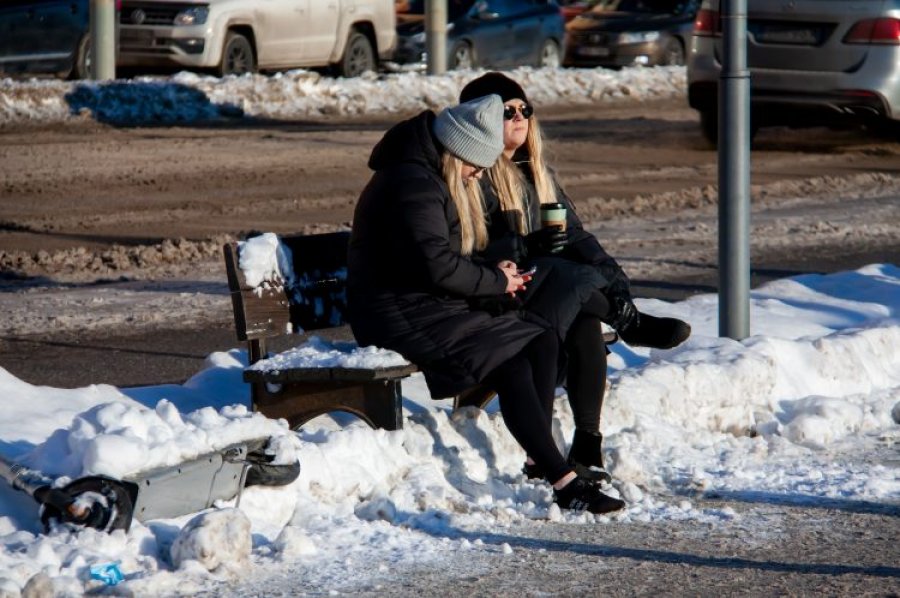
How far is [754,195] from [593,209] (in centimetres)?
162

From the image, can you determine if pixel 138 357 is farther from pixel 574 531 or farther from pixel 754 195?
pixel 754 195

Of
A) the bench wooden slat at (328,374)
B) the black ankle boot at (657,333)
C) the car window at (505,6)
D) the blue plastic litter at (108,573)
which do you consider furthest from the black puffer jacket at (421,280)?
the car window at (505,6)

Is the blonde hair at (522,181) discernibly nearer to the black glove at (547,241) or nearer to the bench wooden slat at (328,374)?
the black glove at (547,241)

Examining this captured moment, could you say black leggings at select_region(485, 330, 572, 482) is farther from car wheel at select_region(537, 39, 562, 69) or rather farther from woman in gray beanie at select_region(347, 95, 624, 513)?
car wheel at select_region(537, 39, 562, 69)

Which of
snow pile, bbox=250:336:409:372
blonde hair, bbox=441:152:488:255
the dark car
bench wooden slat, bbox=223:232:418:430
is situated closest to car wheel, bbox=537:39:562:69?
the dark car

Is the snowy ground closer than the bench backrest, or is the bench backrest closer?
the snowy ground

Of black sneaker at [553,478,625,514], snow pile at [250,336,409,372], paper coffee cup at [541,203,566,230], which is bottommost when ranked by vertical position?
black sneaker at [553,478,625,514]

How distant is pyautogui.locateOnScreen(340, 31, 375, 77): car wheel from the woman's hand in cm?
1600

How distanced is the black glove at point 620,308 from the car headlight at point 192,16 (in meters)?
13.3

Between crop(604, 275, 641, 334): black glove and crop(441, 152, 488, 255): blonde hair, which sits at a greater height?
crop(441, 152, 488, 255): blonde hair

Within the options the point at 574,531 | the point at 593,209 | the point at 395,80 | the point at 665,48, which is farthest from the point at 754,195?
the point at 665,48

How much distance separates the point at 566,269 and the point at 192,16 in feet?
44.3

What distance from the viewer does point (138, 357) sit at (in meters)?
8.30

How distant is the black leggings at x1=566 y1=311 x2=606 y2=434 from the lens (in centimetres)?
608
